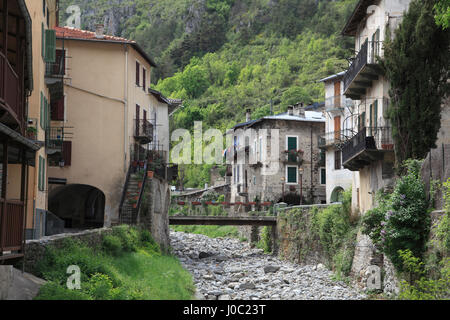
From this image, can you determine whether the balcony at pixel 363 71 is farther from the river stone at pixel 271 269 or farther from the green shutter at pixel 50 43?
the green shutter at pixel 50 43

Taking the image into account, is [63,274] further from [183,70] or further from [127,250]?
[183,70]

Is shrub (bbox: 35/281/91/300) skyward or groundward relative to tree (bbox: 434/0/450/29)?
groundward

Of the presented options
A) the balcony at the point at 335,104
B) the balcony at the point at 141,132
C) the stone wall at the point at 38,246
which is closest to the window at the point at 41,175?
the stone wall at the point at 38,246

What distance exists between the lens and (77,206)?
1686 inches

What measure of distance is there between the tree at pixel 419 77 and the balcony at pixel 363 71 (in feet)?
7.36

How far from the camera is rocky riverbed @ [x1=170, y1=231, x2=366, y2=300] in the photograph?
28.9 meters

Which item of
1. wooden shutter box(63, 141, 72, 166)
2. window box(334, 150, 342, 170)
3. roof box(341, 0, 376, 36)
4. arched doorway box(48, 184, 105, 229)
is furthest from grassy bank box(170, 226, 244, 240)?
roof box(341, 0, 376, 36)

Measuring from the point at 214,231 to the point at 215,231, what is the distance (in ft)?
0.54

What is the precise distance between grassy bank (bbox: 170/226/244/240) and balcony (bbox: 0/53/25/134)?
157 ft

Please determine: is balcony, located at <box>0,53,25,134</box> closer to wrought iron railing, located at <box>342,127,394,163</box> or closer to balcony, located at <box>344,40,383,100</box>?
wrought iron railing, located at <box>342,127,394,163</box>

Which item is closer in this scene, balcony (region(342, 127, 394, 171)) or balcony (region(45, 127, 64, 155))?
balcony (region(342, 127, 394, 171))

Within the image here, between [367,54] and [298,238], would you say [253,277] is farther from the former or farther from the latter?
[367,54]

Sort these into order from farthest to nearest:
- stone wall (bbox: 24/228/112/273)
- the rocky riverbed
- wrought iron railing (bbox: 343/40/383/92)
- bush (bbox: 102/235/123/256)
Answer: the rocky riverbed
wrought iron railing (bbox: 343/40/383/92)
bush (bbox: 102/235/123/256)
stone wall (bbox: 24/228/112/273)
